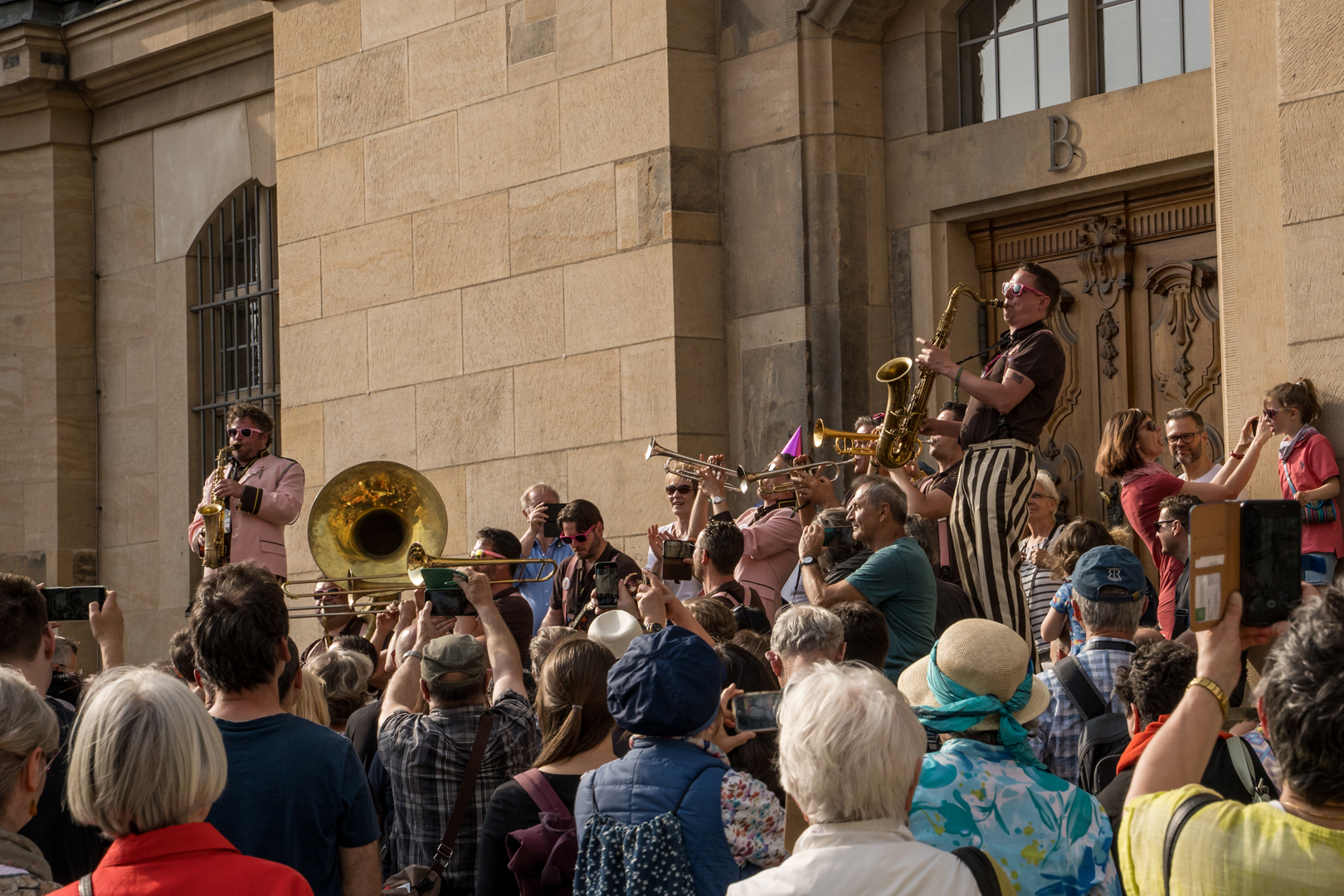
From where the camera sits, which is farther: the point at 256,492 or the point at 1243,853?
the point at 256,492

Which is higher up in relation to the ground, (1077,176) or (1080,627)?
(1077,176)

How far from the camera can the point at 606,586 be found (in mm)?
7270

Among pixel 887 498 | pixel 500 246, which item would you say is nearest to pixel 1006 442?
pixel 887 498

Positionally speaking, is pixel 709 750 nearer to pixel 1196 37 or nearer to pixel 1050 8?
pixel 1196 37

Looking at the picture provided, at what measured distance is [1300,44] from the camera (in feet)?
24.3

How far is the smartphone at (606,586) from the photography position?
7266 mm

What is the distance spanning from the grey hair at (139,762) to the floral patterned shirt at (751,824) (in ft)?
3.68

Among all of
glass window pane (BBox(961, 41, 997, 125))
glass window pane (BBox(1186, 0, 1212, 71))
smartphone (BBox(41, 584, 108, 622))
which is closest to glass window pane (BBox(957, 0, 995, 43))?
glass window pane (BBox(961, 41, 997, 125))

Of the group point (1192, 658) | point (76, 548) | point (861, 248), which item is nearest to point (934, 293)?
point (861, 248)

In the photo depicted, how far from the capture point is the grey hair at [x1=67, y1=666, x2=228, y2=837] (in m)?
2.89

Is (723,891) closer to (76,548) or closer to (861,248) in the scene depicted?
(861,248)

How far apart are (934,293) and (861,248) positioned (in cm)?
53

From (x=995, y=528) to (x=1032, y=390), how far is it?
2.13ft

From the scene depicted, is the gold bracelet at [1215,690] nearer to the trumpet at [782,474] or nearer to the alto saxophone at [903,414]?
the alto saxophone at [903,414]
